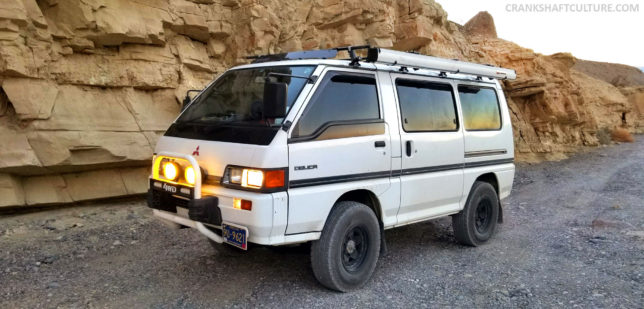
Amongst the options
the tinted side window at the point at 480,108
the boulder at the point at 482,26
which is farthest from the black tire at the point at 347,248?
the boulder at the point at 482,26

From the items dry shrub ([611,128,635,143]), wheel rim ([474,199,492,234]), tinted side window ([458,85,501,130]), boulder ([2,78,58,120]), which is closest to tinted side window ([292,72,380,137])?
tinted side window ([458,85,501,130])

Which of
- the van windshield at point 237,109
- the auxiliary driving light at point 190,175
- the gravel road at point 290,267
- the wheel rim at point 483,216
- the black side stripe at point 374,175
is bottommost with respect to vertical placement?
the gravel road at point 290,267

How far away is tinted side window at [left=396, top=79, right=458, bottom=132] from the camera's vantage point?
4.99 metres

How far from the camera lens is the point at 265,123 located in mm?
3926

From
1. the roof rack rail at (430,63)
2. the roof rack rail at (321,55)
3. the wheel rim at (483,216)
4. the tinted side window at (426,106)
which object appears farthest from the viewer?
the wheel rim at (483,216)

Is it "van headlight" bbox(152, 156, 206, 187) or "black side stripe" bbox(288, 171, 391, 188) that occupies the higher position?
"van headlight" bbox(152, 156, 206, 187)

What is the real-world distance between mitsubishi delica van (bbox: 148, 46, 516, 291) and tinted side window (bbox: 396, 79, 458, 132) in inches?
0.5

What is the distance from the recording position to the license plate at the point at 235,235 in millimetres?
3715

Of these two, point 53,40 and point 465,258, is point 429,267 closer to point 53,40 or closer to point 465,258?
point 465,258

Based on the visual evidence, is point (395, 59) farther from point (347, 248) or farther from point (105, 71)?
point (105, 71)

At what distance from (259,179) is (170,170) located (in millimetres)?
1026

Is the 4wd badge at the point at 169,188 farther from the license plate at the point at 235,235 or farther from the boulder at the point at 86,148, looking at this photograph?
the boulder at the point at 86,148

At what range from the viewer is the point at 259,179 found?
144 inches

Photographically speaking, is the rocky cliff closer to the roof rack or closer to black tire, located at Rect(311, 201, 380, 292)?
the roof rack
